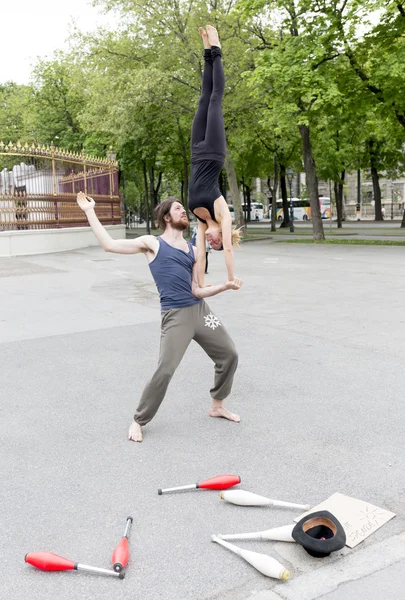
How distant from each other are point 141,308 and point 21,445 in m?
6.51

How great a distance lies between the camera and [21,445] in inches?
190

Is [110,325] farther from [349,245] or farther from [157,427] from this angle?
[349,245]

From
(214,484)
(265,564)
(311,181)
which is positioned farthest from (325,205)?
(265,564)

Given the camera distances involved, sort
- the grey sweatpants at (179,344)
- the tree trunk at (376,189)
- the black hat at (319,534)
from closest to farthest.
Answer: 1. the black hat at (319,534)
2. the grey sweatpants at (179,344)
3. the tree trunk at (376,189)

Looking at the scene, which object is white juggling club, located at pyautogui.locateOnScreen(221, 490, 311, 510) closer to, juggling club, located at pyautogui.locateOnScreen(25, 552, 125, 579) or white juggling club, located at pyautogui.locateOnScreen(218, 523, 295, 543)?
white juggling club, located at pyautogui.locateOnScreen(218, 523, 295, 543)

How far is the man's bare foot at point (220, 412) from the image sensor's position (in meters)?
5.31

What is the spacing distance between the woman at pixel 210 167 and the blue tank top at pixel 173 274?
4.6 inches

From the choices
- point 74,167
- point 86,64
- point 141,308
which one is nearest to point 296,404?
point 141,308

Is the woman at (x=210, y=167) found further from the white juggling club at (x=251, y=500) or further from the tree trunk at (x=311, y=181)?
the tree trunk at (x=311, y=181)

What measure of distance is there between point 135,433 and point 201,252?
5.20ft

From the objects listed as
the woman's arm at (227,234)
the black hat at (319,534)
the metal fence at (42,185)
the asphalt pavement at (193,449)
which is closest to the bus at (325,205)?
the metal fence at (42,185)

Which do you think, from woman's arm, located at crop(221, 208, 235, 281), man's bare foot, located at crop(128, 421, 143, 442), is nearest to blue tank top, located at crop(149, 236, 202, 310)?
woman's arm, located at crop(221, 208, 235, 281)

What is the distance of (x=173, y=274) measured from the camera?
4781 mm

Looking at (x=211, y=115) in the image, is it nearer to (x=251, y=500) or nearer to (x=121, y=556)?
(x=251, y=500)
